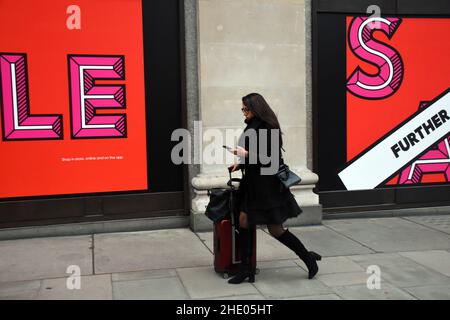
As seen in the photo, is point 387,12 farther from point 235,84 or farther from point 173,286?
point 173,286

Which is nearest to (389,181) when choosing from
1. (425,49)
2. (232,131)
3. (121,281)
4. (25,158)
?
(425,49)

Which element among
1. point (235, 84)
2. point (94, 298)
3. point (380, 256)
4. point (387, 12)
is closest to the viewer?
point (94, 298)

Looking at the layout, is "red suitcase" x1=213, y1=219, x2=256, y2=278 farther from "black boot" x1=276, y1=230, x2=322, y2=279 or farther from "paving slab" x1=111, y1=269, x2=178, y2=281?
"paving slab" x1=111, y1=269, x2=178, y2=281

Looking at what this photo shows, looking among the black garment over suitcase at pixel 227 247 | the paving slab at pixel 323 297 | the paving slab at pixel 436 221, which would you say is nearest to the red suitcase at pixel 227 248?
the black garment over suitcase at pixel 227 247

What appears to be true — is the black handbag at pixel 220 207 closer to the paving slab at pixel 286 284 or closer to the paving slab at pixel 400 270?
the paving slab at pixel 286 284

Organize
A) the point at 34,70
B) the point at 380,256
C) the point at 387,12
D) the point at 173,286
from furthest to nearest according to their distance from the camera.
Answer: the point at 387,12 < the point at 34,70 < the point at 380,256 < the point at 173,286

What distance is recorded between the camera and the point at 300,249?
16.9 feet

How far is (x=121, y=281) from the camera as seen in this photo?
5191 millimetres

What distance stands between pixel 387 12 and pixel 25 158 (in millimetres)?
5579

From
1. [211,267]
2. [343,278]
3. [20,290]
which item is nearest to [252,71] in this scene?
[211,267]

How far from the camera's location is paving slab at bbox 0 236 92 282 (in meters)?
5.50

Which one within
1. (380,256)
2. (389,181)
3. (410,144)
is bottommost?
(380,256)

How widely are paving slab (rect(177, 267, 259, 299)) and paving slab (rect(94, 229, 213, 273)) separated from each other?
1.03 feet

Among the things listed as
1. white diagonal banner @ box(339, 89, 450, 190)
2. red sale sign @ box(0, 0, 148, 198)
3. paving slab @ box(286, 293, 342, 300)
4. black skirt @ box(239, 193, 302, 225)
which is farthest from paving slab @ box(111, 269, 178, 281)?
white diagonal banner @ box(339, 89, 450, 190)
